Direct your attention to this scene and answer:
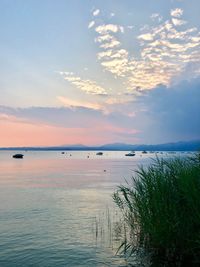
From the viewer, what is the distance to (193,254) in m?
13.5

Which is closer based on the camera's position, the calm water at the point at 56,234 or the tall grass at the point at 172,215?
the tall grass at the point at 172,215

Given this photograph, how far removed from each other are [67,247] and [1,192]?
30.3m

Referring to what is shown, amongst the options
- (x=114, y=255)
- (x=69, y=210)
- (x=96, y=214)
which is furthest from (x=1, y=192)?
(x=114, y=255)

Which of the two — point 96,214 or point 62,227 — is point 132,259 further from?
point 96,214

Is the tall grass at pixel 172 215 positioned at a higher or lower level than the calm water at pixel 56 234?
higher

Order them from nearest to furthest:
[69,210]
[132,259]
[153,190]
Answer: [153,190] < [132,259] < [69,210]

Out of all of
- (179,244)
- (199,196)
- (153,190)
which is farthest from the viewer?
(153,190)

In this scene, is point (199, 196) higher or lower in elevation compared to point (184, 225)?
higher

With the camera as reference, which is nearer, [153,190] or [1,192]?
[153,190]

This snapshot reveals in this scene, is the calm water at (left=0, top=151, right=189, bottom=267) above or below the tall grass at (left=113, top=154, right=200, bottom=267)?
below

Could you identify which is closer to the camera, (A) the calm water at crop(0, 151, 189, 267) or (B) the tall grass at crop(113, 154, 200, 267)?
(B) the tall grass at crop(113, 154, 200, 267)

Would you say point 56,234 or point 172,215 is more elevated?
point 172,215

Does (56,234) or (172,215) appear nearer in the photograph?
(172,215)

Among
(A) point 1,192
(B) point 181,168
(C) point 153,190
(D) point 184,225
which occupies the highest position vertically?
(B) point 181,168
